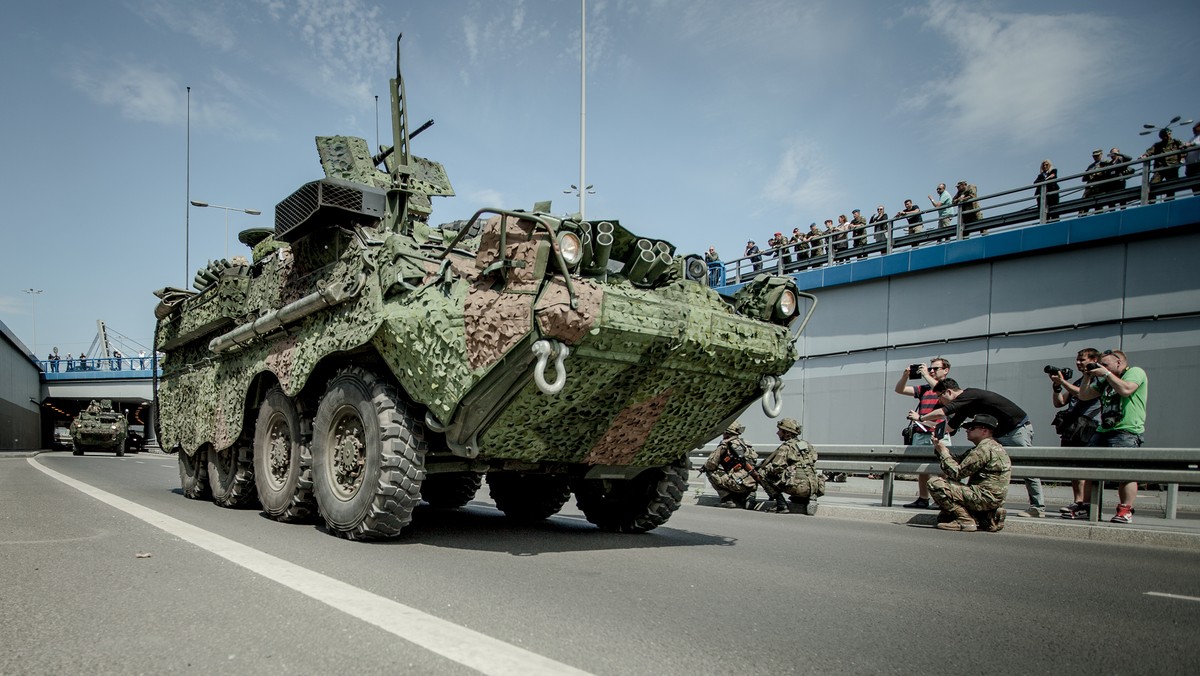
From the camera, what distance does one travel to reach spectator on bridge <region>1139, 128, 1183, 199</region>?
43.7 feet

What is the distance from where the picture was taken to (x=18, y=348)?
136 feet

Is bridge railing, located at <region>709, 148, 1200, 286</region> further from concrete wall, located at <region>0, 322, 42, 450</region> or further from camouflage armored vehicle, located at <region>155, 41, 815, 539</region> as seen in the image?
concrete wall, located at <region>0, 322, 42, 450</region>

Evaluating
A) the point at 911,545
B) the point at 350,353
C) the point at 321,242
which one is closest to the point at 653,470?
the point at 911,545

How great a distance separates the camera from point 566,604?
12.7 ft

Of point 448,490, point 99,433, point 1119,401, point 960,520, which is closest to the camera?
point 960,520

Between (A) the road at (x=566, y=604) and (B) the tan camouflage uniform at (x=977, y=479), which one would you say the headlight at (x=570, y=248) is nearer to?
(A) the road at (x=566, y=604)

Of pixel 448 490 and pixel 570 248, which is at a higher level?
pixel 570 248

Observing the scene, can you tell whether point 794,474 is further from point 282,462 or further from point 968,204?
point 968,204

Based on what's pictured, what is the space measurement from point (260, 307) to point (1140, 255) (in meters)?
13.5

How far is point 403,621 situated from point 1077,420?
27.1ft

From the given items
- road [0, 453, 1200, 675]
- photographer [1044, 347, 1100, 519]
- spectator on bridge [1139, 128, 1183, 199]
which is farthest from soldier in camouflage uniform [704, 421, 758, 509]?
spectator on bridge [1139, 128, 1183, 199]

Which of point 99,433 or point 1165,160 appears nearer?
point 1165,160

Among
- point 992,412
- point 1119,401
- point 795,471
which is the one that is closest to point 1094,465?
point 1119,401

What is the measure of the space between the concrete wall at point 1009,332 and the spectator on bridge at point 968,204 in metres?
0.94
